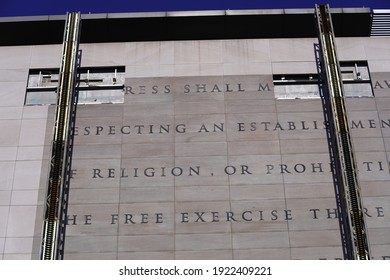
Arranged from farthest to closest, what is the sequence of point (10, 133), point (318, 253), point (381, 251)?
point (10, 133) → point (318, 253) → point (381, 251)

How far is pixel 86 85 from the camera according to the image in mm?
35156

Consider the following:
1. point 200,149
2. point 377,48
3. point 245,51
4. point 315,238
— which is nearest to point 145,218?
point 200,149

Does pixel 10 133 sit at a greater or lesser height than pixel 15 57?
lesser

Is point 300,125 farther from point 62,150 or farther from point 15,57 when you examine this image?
point 15,57

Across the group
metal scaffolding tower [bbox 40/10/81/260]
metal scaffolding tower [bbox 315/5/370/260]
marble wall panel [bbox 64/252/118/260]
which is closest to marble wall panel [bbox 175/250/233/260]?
marble wall panel [bbox 64/252/118/260]

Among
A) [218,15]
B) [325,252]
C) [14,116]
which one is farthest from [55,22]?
[325,252]

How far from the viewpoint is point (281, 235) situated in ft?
98.9

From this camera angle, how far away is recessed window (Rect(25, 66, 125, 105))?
34.7 metres

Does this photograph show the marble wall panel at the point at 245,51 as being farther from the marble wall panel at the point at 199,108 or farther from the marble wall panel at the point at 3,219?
the marble wall panel at the point at 3,219

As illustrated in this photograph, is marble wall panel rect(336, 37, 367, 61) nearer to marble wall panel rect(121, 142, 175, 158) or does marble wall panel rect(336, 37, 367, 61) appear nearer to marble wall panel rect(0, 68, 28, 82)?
marble wall panel rect(121, 142, 175, 158)

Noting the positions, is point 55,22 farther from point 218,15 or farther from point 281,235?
point 281,235

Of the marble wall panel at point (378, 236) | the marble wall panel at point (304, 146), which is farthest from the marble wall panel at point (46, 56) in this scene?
the marble wall panel at point (378, 236)

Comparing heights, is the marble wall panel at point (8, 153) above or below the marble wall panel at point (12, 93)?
below

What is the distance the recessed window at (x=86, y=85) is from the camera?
114ft
